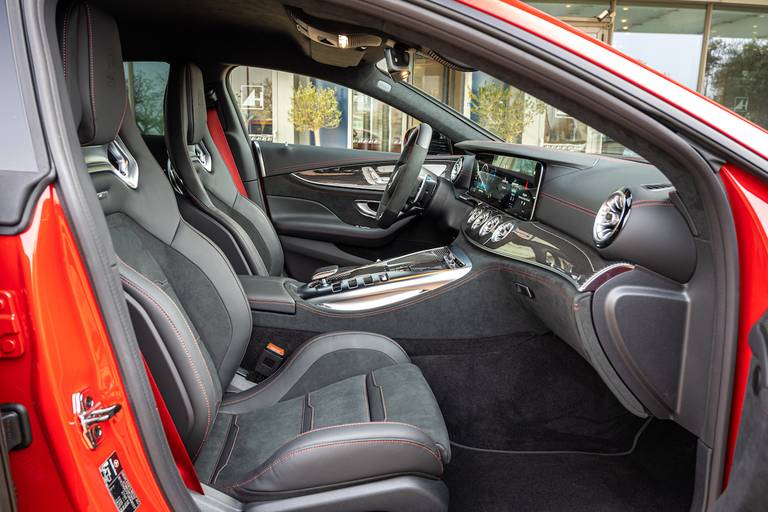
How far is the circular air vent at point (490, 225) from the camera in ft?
6.71

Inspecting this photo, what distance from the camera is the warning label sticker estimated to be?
2.86 ft

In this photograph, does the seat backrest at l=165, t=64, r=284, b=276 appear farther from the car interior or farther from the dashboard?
the dashboard

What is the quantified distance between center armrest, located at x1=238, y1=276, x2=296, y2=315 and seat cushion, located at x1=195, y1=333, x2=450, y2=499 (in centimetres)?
25

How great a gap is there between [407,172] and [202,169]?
0.89 metres

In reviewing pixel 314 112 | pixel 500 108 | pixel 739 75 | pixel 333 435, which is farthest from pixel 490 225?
pixel 739 75

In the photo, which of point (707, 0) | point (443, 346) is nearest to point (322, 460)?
point (443, 346)

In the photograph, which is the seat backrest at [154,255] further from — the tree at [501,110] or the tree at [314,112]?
the tree at [501,110]

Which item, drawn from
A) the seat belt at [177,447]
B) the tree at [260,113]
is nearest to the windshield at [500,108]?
the tree at [260,113]

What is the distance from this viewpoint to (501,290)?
1.95 m

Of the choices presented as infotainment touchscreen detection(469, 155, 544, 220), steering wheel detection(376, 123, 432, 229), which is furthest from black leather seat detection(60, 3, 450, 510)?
steering wheel detection(376, 123, 432, 229)

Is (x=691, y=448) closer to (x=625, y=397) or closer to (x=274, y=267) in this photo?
(x=625, y=397)

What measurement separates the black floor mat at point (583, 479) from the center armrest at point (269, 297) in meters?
0.73

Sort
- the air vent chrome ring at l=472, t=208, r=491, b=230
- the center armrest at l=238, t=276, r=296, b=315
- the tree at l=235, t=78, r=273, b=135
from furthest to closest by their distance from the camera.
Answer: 1. the tree at l=235, t=78, r=273, b=135
2. the air vent chrome ring at l=472, t=208, r=491, b=230
3. the center armrest at l=238, t=276, r=296, b=315

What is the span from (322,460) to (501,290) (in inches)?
36.6
